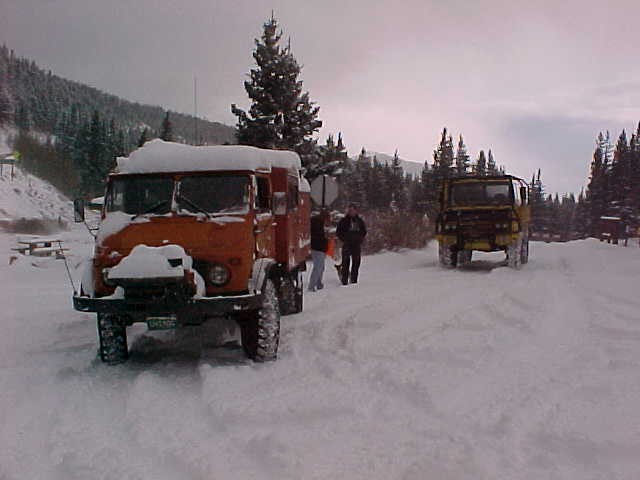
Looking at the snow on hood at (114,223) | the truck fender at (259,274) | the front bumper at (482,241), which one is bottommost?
the front bumper at (482,241)

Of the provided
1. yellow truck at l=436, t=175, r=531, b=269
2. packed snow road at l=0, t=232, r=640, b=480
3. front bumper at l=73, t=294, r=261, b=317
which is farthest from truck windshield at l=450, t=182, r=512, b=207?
front bumper at l=73, t=294, r=261, b=317

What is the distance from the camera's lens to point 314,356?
20.0 ft

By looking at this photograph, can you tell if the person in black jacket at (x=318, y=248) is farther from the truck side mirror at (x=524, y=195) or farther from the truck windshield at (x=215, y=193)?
the truck side mirror at (x=524, y=195)

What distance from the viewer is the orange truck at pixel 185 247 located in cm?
548

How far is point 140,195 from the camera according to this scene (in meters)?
6.36

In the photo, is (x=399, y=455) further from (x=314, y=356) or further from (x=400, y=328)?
(x=400, y=328)

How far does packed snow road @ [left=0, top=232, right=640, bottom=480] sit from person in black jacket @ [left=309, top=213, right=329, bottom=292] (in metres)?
3.09

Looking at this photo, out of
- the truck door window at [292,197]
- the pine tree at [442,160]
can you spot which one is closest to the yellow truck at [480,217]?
the truck door window at [292,197]

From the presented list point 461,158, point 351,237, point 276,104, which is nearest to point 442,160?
point 461,158

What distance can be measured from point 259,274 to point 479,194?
35.9ft

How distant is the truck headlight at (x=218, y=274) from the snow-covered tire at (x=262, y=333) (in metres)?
0.47

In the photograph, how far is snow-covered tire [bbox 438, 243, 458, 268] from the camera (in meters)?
15.4

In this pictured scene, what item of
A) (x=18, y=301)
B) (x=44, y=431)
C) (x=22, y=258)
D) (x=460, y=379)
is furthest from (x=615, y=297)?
(x=22, y=258)

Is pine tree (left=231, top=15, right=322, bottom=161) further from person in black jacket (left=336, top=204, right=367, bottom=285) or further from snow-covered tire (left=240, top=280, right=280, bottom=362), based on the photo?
snow-covered tire (left=240, top=280, right=280, bottom=362)
